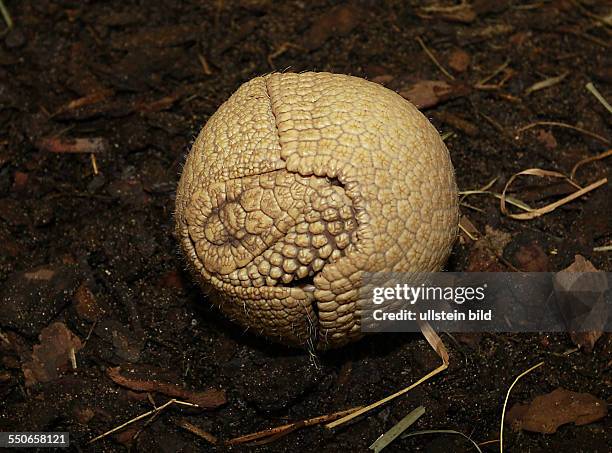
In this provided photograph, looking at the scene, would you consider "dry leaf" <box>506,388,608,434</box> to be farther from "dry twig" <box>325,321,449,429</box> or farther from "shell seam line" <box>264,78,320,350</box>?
"shell seam line" <box>264,78,320,350</box>

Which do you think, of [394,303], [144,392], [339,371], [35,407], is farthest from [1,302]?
[394,303]

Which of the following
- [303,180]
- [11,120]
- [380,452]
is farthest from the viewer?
[11,120]

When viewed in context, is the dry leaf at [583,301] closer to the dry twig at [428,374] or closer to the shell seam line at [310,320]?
the dry twig at [428,374]

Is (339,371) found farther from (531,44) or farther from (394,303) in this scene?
(531,44)

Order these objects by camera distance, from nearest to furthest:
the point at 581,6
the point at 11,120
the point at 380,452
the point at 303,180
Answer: the point at 303,180
the point at 380,452
the point at 11,120
the point at 581,6

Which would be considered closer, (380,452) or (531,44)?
(380,452)

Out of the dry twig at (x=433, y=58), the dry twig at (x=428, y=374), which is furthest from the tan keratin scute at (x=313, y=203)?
the dry twig at (x=433, y=58)

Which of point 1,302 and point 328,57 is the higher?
point 328,57
